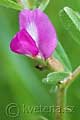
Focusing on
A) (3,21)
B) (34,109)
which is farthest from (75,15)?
(3,21)

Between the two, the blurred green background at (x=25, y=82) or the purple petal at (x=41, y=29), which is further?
the blurred green background at (x=25, y=82)

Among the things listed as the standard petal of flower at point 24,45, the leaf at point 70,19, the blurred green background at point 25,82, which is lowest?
the blurred green background at point 25,82

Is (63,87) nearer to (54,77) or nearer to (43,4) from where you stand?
(54,77)

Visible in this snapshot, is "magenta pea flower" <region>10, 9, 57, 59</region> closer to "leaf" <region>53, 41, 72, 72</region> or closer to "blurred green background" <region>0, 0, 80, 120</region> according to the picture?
"leaf" <region>53, 41, 72, 72</region>

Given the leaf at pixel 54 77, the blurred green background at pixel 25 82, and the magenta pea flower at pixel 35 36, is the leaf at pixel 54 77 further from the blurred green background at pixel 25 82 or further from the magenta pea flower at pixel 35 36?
the blurred green background at pixel 25 82

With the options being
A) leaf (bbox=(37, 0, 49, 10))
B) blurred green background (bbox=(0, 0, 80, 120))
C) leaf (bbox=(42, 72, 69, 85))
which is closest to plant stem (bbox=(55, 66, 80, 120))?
leaf (bbox=(42, 72, 69, 85))

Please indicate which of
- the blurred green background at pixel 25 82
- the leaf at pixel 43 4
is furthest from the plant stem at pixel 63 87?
the blurred green background at pixel 25 82
